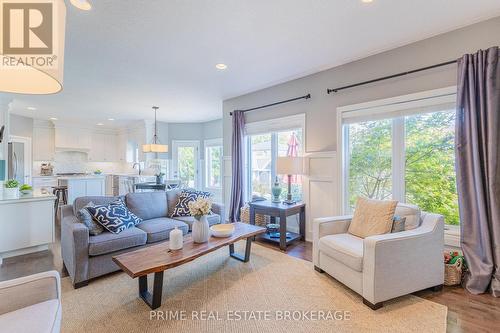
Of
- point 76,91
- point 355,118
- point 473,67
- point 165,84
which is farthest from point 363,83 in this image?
point 76,91

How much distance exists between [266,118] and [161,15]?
2515 millimetres

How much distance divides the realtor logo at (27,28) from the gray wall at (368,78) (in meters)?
3.30

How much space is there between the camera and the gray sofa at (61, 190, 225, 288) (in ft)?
7.98

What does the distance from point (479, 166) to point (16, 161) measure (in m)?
9.25

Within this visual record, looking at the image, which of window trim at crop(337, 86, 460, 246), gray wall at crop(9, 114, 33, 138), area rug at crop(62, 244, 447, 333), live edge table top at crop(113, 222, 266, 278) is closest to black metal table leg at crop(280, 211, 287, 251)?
area rug at crop(62, 244, 447, 333)

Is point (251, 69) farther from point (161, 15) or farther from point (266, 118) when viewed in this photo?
point (161, 15)

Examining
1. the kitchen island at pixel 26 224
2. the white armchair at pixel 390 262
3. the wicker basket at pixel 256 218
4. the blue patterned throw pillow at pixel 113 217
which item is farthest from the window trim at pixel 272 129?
the kitchen island at pixel 26 224

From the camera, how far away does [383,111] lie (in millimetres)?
3104

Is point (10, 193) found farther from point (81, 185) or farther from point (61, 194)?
point (61, 194)

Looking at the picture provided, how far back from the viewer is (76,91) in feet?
15.0

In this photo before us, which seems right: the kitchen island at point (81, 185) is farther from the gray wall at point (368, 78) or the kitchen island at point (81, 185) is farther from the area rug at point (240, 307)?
the gray wall at point (368, 78)

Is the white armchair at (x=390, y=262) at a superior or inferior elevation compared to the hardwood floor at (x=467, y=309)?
superior

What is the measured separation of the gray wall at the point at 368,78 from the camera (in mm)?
2545

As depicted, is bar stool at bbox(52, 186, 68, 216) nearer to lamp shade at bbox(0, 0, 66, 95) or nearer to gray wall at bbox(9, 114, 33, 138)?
gray wall at bbox(9, 114, 33, 138)
